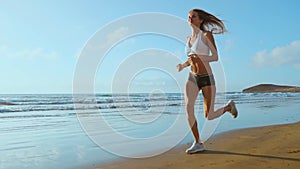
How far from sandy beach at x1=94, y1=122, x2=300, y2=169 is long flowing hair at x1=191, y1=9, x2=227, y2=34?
1713 millimetres

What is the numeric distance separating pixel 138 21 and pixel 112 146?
2159 mm

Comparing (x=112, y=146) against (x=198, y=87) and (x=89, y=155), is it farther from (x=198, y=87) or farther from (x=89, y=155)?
(x=198, y=87)

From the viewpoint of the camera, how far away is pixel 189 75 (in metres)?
4.96

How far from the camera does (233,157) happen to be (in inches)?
170

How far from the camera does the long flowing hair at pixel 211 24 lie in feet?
15.9

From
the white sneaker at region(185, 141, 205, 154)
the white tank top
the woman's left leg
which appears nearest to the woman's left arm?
the white tank top

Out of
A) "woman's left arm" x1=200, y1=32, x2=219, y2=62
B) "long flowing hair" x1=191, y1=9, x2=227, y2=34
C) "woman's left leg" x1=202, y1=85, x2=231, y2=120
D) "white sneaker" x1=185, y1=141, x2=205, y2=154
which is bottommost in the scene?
"white sneaker" x1=185, y1=141, x2=205, y2=154

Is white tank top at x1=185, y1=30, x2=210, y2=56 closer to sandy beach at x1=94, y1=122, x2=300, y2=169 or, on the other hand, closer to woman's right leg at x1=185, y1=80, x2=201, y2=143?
woman's right leg at x1=185, y1=80, x2=201, y2=143

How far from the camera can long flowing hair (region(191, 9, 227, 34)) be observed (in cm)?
486

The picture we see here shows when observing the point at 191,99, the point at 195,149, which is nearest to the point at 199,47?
the point at 191,99

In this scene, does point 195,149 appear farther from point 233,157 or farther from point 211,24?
point 211,24

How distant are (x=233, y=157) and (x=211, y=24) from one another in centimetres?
188

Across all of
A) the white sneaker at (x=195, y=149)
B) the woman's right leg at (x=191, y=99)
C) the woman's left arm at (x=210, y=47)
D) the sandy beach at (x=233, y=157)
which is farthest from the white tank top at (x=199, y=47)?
the sandy beach at (x=233, y=157)

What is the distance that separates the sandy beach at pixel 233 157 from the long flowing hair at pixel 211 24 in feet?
5.62
